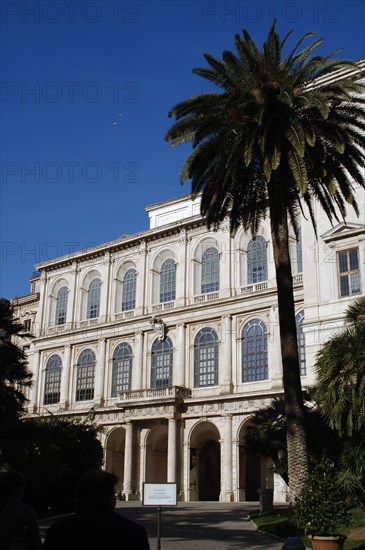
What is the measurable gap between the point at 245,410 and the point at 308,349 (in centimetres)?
1567

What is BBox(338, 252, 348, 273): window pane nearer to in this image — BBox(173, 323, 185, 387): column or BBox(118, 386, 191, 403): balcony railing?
BBox(118, 386, 191, 403): balcony railing

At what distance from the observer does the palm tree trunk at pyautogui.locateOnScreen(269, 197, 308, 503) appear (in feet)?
64.3

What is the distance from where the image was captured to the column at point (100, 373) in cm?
5403

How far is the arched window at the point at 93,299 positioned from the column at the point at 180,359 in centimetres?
998

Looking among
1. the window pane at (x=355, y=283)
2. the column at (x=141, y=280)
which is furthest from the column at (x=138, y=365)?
the window pane at (x=355, y=283)

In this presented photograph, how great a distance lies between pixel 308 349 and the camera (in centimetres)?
3042

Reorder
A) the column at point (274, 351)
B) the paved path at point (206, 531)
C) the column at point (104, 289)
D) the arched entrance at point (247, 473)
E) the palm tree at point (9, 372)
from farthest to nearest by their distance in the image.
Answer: the column at point (104, 289) < the arched entrance at point (247, 473) < the column at point (274, 351) < the palm tree at point (9, 372) < the paved path at point (206, 531)

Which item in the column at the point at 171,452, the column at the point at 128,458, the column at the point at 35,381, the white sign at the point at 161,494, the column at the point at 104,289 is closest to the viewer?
the white sign at the point at 161,494

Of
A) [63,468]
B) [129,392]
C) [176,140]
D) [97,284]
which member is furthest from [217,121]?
[97,284]

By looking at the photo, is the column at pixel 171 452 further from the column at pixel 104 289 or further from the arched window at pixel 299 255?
the arched window at pixel 299 255

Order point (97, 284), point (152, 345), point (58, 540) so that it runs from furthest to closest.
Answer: point (97, 284) < point (152, 345) < point (58, 540)

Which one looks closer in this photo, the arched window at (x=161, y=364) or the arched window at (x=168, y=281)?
the arched window at (x=161, y=364)

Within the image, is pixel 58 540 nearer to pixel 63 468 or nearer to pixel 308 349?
pixel 308 349

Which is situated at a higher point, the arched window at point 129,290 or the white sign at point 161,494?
the arched window at point 129,290
